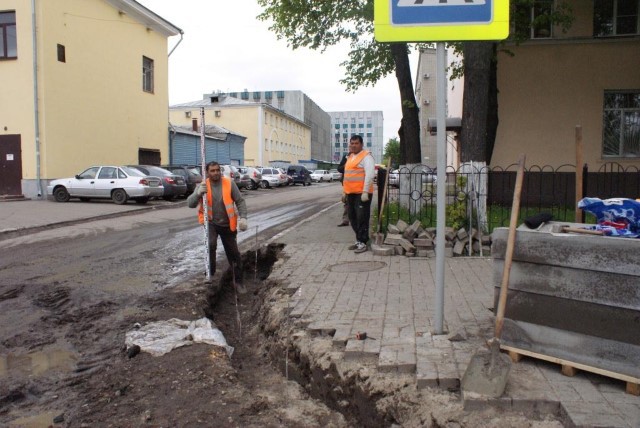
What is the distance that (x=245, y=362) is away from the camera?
16.1 ft

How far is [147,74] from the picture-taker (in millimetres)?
29656

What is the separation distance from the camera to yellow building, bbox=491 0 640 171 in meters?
14.9

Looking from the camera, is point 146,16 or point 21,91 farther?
point 146,16

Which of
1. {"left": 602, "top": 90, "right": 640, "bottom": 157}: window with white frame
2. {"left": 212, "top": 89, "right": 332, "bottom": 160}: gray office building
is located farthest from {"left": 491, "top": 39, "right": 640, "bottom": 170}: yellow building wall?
{"left": 212, "top": 89, "right": 332, "bottom": 160}: gray office building

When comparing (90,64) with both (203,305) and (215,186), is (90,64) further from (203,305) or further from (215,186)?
(203,305)

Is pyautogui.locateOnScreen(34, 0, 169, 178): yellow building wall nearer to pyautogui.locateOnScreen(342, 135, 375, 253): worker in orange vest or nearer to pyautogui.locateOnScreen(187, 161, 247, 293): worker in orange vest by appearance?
pyautogui.locateOnScreen(187, 161, 247, 293): worker in orange vest

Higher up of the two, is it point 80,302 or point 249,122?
point 249,122

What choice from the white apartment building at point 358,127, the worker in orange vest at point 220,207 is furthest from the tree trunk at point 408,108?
the white apartment building at point 358,127

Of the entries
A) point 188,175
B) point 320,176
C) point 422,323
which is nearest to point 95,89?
point 188,175

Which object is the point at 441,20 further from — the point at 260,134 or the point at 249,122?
the point at 249,122

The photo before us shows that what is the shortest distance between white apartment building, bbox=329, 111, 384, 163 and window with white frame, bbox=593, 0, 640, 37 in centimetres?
11667

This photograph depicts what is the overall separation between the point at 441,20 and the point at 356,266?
3997 millimetres

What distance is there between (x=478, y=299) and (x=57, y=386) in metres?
3.85

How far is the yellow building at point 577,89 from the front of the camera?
48.8ft
